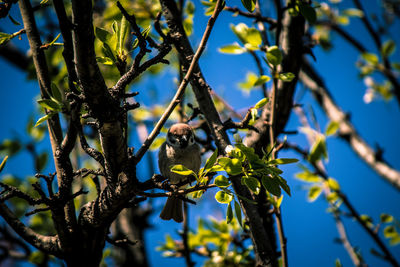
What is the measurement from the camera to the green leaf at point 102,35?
4.84ft

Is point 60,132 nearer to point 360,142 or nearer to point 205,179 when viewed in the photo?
point 205,179

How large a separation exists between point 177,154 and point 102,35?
134 centimetres

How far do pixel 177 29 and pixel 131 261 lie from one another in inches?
125

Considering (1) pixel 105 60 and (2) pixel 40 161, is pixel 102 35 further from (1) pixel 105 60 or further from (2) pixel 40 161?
(2) pixel 40 161

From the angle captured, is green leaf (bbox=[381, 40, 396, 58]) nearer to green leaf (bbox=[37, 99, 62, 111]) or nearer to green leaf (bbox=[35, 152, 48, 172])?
green leaf (bbox=[37, 99, 62, 111])

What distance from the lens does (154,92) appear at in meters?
4.36

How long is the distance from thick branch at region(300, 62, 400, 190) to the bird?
2.05 meters

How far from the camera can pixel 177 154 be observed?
261 cm

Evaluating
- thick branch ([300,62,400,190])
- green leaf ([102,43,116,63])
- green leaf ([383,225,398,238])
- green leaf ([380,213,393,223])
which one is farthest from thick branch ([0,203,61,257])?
thick branch ([300,62,400,190])

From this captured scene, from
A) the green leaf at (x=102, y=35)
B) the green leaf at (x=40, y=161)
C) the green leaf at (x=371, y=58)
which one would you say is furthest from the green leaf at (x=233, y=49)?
the green leaf at (x=371, y=58)

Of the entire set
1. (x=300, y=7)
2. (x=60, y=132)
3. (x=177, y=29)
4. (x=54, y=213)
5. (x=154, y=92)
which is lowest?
(x=54, y=213)

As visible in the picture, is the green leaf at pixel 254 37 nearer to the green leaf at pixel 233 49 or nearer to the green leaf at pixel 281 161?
the green leaf at pixel 233 49

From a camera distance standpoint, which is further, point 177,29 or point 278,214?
point 177,29

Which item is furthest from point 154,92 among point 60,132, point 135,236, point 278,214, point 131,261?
point 278,214
